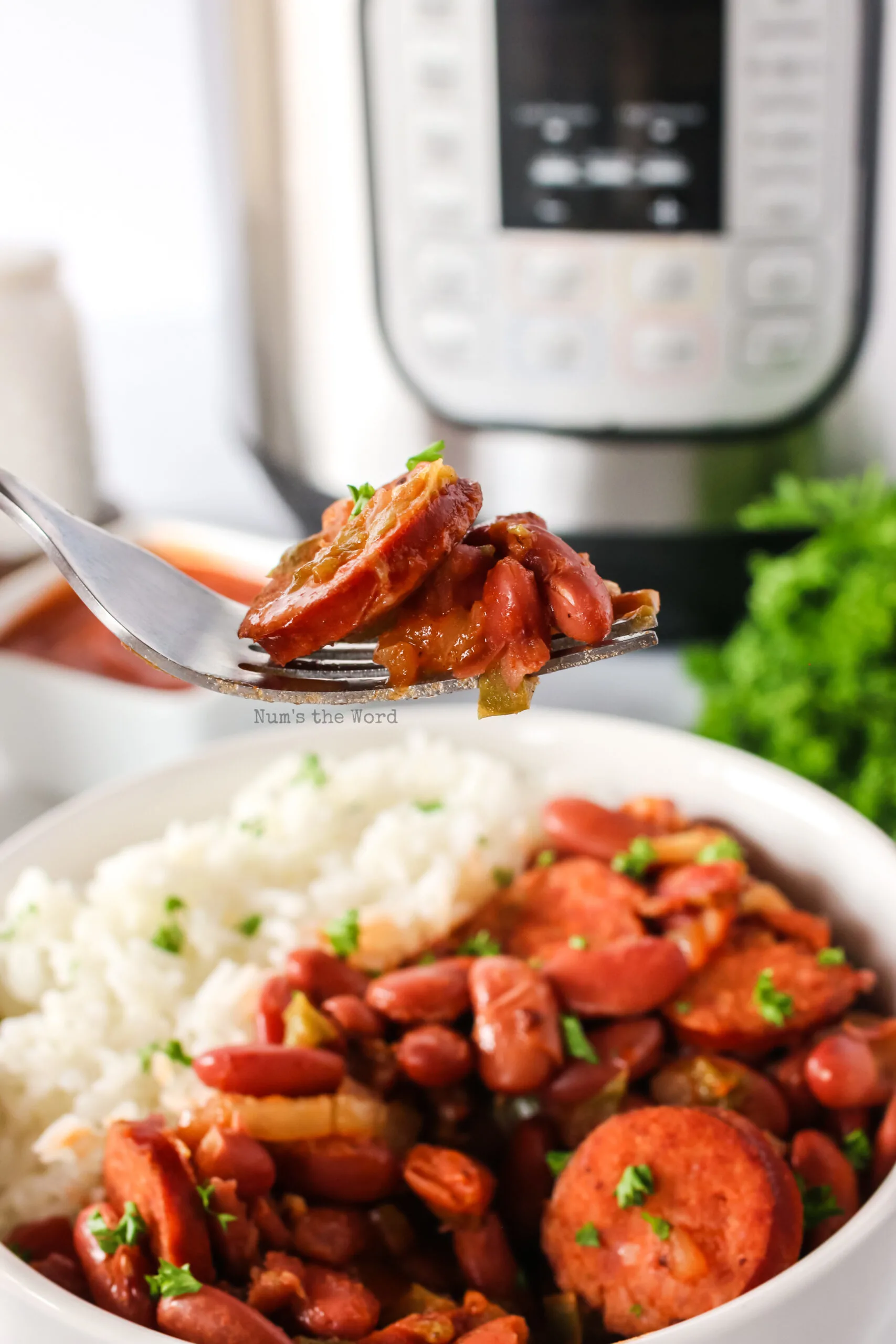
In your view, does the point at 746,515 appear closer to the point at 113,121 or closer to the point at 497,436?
the point at 497,436

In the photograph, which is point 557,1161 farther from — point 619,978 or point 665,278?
point 665,278

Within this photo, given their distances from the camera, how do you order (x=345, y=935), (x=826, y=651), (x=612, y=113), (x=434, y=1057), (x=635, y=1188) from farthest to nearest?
(x=826, y=651)
(x=612, y=113)
(x=345, y=935)
(x=434, y=1057)
(x=635, y=1188)

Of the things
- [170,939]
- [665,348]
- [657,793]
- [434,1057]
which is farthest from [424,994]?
[665,348]

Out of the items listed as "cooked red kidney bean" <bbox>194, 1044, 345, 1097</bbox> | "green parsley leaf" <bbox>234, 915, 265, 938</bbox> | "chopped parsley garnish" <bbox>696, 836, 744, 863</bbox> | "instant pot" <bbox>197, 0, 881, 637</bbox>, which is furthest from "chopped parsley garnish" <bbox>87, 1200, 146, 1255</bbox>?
→ "instant pot" <bbox>197, 0, 881, 637</bbox>

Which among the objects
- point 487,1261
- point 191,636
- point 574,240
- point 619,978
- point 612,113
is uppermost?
point 612,113

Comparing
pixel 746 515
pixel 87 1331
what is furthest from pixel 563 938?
pixel 746 515

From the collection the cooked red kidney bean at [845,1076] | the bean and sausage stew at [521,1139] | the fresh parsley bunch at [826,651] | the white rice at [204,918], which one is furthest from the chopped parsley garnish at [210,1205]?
the fresh parsley bunch at [826,651]

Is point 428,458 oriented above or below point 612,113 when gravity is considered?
below
